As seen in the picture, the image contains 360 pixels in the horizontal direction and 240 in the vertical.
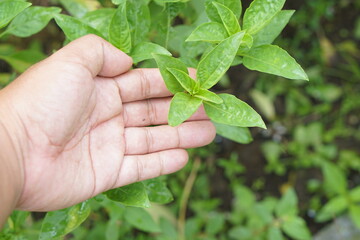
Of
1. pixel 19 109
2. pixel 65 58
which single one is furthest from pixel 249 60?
pixel 19 109

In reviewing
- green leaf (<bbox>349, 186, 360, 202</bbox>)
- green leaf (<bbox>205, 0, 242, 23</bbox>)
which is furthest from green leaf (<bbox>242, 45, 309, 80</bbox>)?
green leaf (<bbox>349, 186, 360, 202</bbox>)

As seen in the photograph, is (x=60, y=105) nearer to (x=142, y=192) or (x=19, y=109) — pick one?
(x=19, y=109)

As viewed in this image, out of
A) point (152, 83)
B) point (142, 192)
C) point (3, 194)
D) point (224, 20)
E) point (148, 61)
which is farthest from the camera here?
point (148, 61)

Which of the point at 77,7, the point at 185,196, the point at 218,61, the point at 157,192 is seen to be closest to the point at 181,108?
the point at 218,61

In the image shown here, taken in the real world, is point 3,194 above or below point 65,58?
below

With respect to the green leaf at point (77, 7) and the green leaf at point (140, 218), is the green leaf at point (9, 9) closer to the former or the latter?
the green leaf at point (77, 7)

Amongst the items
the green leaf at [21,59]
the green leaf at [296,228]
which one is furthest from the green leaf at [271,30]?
the green leaf at [296,228]

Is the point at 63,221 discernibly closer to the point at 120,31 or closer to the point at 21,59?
the point at 120,31
